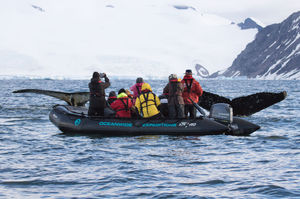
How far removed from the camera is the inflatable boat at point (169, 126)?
49.5 ft

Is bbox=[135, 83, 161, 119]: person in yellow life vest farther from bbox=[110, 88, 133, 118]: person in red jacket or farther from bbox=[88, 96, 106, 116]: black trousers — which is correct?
bbox=[88, 96, 106, 116]: black trousers

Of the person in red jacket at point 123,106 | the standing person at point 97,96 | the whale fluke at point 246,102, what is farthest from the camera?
the whale fluke at point 246,102

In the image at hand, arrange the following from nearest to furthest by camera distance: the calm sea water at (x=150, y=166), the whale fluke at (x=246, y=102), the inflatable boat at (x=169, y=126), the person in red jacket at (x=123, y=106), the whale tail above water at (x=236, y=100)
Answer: the calm sea water at (x=150, y=166)
the inflatable boat at (x=169, y=126)
the person in red jacket at (x=123, y=106)
the whale tail above water at (x=236, y=100)
the whale fluke at (x=246, y=102)

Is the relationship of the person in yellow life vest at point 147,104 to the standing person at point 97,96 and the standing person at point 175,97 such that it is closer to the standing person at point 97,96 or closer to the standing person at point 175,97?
the standing person at point 175,97

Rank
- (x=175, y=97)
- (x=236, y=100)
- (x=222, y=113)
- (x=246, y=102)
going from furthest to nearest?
1. (x=236, y=100)
2. (x=246, y=102)
3. (x=175, y=97)
4. (x=222, y=113)

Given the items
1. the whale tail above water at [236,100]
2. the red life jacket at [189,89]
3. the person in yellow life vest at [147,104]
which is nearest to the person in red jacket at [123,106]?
the person in yellow life vest at [147,104]

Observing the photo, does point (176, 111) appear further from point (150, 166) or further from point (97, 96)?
point (150, 166)

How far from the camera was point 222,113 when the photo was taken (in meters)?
15.3

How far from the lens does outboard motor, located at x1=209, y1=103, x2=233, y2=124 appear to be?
15164 millimetres

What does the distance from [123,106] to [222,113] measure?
318 centimetres

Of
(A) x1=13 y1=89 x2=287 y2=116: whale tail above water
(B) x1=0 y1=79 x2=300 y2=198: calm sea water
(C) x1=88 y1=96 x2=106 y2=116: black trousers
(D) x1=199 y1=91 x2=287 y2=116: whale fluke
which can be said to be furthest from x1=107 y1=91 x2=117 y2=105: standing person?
(D) x1=199 y1=91 x2=287 y2=116: whale fluke

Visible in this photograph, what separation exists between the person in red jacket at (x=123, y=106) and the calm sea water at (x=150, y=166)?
1319mm

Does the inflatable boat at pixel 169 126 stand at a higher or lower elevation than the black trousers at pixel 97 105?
lower

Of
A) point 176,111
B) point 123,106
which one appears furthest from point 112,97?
point 176,111
